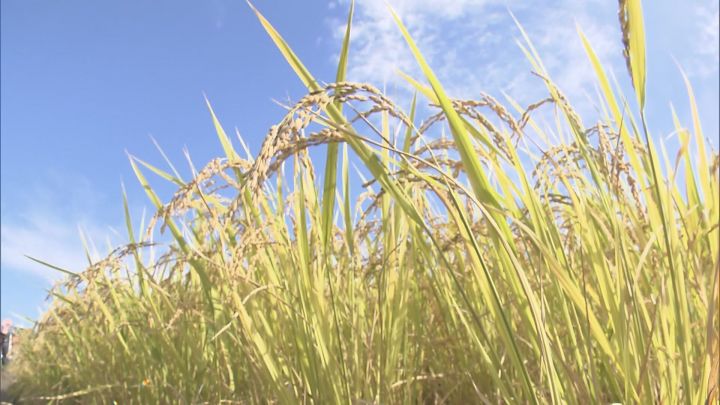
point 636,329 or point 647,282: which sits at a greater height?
point 647,282

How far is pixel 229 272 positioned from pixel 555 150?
2.30 ft

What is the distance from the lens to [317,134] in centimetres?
84

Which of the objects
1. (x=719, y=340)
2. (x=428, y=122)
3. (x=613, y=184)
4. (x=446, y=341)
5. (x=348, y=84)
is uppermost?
(x=428, y=122)

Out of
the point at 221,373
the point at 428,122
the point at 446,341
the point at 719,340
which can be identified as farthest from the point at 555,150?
the point at 221,373

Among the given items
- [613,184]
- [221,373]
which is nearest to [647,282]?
[613,184]

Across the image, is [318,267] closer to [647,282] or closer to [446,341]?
[446,341]

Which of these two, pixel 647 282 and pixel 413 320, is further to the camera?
pixel 413 320

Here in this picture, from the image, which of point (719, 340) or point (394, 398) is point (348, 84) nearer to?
point (719, 340)

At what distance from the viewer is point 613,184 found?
36.0 inches

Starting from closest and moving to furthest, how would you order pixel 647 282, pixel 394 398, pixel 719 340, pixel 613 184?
pixel 719 340
pixel 613 184
pixel 647 282
pixel 394 398

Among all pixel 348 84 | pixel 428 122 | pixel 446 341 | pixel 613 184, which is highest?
pixel 428 122

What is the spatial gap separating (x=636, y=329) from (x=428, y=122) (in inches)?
19.8

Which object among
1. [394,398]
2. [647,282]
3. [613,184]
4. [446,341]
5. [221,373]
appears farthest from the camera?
[221,373]

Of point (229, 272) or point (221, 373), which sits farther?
point (221, 373)
